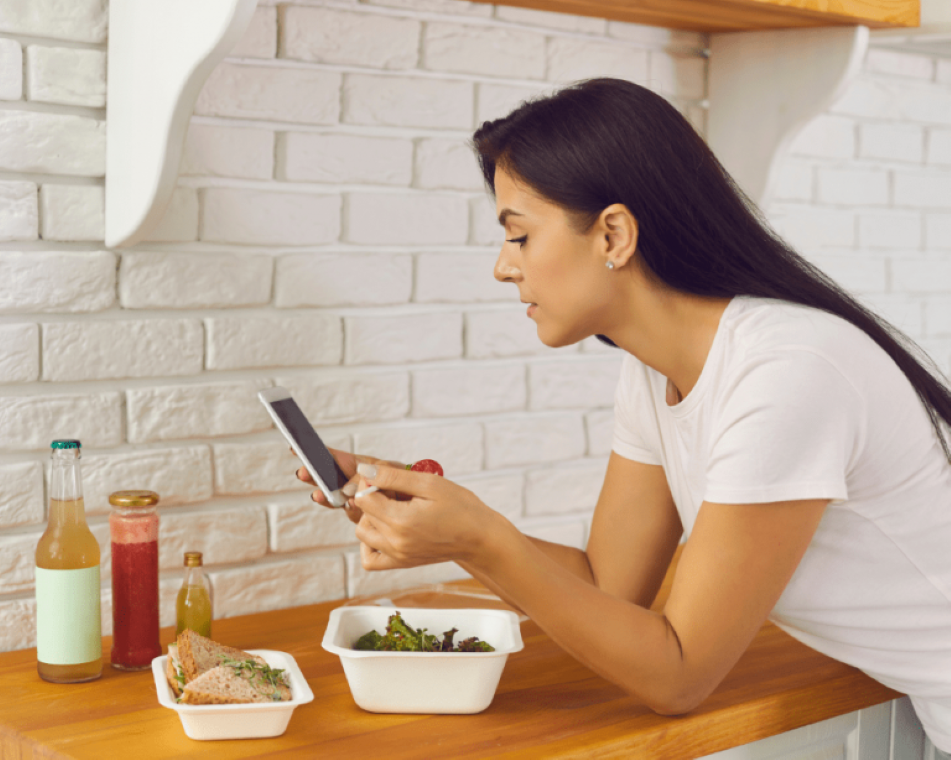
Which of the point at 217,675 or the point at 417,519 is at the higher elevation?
the point at 417,519

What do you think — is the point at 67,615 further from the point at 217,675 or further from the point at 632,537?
the point at 632,537

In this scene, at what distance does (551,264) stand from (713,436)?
0.24 metres

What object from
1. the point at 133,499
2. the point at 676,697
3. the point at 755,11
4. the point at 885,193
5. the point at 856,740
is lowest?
the point at 856,740

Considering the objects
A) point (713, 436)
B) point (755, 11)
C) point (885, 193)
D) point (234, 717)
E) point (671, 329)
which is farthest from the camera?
point (885, 193)

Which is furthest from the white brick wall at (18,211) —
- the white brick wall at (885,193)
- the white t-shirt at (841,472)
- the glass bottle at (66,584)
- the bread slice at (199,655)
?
the white brick wall at (885,193)

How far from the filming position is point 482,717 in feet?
3.24

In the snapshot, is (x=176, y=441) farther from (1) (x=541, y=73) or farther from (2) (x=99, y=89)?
(1) (x=541, y=73)

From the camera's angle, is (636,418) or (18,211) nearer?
(18,211)

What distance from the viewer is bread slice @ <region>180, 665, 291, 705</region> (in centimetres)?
91

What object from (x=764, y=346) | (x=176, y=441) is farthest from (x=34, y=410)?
(x=764, y=346)

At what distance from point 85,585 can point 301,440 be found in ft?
0.85

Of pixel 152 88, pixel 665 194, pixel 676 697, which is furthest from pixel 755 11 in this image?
pixel 676 697

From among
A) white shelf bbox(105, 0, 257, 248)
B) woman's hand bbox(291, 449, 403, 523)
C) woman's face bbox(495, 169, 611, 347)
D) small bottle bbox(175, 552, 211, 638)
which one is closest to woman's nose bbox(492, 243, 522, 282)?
woman's face bbox(495, 169, 611, 347)

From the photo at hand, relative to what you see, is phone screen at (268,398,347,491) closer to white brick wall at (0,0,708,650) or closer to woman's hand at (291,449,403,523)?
woman's hand at (291,449,403,523)
